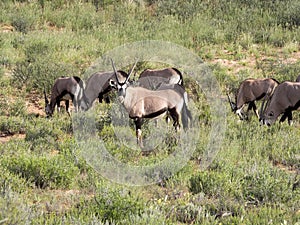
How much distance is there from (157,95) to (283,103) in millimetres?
3512

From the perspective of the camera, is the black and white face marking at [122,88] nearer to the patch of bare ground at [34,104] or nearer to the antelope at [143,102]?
the antelope at [143,102]

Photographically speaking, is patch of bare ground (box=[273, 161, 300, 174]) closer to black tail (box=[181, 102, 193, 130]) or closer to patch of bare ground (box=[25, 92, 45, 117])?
black tail (box=[181, 102, 193, 130])

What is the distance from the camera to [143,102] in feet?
33.4

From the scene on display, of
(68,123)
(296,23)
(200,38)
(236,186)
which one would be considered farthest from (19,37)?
(236,186)

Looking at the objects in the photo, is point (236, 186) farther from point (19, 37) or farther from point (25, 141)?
→ point (19, 37)

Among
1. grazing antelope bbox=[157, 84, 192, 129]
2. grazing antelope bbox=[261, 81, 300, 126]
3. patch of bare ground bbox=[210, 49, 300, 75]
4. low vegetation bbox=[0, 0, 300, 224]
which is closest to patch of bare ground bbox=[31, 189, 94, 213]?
low vegetation bbox=[0, 0, 300, 224]

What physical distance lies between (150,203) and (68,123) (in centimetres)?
516

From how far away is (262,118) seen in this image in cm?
1220

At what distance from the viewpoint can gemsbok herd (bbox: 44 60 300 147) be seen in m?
10.1

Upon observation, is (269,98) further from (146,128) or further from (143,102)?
(143,102)

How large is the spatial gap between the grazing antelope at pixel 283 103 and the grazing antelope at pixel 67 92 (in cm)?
A: 460

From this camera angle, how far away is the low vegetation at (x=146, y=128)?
636cm

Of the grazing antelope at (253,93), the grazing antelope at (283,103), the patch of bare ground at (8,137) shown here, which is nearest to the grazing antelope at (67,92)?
the patch of bare ground at (8,137)

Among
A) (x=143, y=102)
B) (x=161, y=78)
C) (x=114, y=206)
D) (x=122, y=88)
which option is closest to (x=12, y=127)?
(x=122, y=88)
